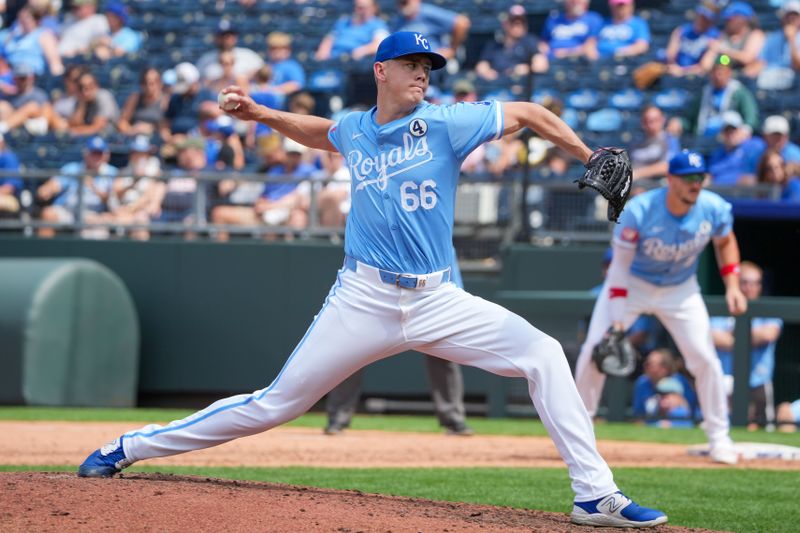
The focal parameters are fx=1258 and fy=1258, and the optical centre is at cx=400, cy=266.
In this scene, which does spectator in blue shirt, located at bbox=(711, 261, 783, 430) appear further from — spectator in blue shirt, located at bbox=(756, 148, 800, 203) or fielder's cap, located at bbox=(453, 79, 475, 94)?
fielder's cap, located at bbox=(453, 79, 475, 94)

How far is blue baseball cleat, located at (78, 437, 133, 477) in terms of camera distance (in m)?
5.37

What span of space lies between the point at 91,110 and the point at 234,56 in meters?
1.92

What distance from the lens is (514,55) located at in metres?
15.0

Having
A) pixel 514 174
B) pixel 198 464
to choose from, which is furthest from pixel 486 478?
pixel 514 174

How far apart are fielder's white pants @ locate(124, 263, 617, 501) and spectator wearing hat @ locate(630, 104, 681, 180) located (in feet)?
24.8

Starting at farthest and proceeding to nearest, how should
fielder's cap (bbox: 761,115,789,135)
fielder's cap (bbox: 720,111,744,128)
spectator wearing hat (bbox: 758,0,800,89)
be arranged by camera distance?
spectator wearing hat (bbox: 758,0,800,89), fielder's cap (bbox: 720,111,744,128), fielder's cap (bbox: 761,115,789,135)

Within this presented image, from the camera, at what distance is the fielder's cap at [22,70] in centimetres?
1645

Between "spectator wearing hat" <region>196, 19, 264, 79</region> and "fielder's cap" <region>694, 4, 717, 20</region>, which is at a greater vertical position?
"fielder's cap" <region>694, 4, 717, 20</region>

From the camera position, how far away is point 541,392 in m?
4.95

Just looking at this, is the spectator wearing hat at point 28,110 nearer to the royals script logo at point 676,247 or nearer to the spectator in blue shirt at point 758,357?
the spectator in blue shirt at point 758,357

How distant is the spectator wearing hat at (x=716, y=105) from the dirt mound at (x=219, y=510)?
27.8 feet

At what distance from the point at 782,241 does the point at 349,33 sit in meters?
6.31

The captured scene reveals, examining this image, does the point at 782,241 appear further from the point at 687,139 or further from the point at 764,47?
the point at 764,47

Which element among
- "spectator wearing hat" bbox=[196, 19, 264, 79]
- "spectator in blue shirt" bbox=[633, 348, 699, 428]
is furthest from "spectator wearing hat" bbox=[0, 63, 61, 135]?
"spectator in blue shirt" bbox=[633, 348, 699, 428]
